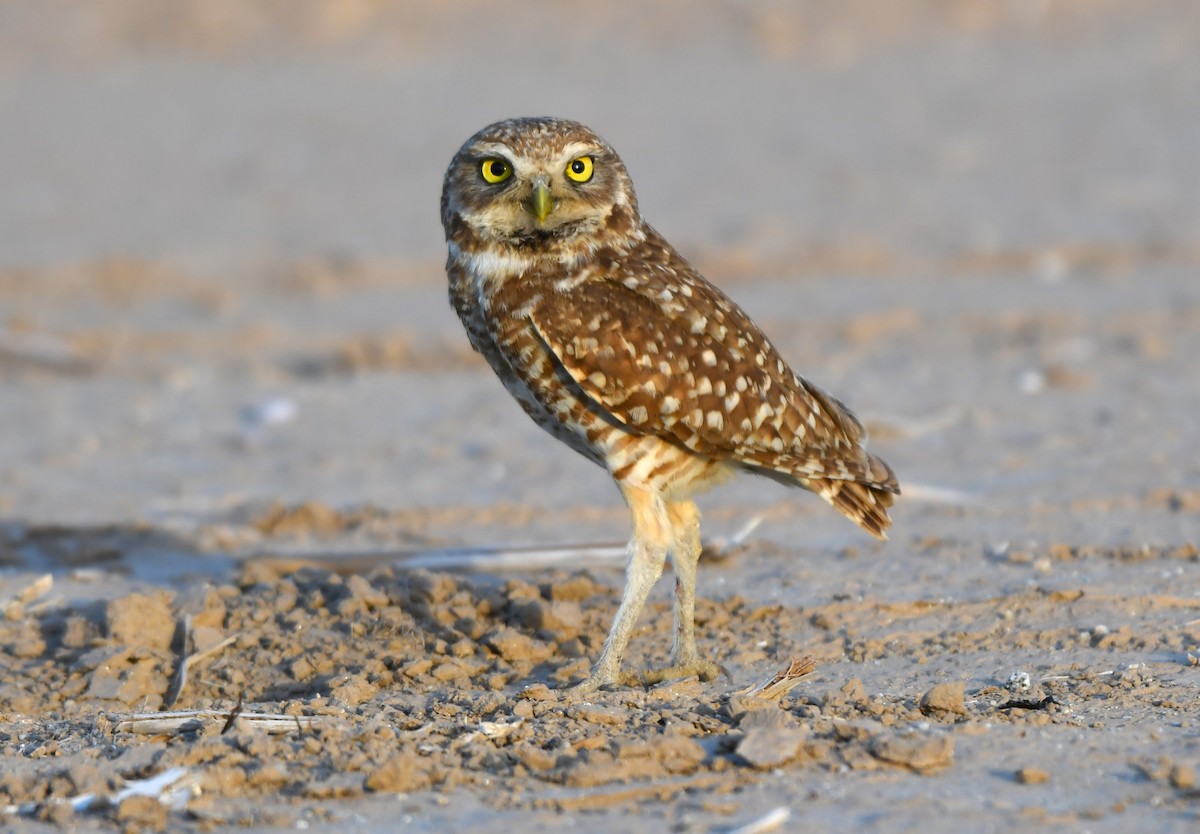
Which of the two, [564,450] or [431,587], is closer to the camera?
[431,587]

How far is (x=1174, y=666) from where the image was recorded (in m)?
5.60

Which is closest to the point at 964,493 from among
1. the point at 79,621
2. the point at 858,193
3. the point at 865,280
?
the point at 79,621

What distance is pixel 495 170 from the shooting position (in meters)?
5.89

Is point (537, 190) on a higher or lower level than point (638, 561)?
higher

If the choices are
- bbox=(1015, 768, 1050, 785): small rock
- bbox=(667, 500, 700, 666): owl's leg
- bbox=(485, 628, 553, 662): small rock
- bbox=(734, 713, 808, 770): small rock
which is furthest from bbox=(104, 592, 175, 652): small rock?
bbox=(1015, 768, 1050, 785): small rock

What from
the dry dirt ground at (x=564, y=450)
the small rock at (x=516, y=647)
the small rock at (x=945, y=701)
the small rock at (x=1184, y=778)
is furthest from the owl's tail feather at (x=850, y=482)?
the small rock at (x=1184, y=778)

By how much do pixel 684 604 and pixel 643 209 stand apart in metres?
8.75

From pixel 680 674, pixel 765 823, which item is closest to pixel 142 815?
pixel 765 823

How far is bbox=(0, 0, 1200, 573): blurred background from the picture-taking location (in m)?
8.61

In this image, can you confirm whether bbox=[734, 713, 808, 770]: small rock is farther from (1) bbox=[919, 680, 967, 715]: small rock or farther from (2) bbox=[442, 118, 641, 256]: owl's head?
(2) bbox=[442, 118, 641, 256]: owl's head

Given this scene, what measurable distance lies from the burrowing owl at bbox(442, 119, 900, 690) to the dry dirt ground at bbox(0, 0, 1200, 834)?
0.57 meters

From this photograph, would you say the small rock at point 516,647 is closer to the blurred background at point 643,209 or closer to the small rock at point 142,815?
the blurred background at point 643,209

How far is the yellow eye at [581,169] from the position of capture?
5.90m

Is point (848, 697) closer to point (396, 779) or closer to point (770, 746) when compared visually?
point (770, 746)
